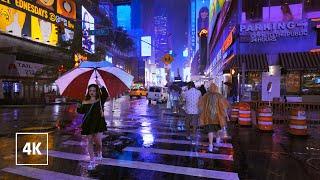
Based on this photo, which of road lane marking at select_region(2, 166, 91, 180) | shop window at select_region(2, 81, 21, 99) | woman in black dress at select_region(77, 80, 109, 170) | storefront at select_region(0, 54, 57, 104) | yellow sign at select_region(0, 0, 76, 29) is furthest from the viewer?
yellow sign at select_region(0, 0, 76, 29)

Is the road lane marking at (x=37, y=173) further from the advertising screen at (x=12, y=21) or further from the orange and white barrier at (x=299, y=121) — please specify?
the advertising screen at (x=12, y=21)

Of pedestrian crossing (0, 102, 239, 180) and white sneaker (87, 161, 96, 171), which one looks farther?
white sneaker (87, 161, 96, 171)

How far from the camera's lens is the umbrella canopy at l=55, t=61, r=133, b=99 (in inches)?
331

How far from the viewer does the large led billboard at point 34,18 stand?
41.0 m

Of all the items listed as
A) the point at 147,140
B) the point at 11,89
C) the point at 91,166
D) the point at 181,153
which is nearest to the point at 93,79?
the point at 91,166

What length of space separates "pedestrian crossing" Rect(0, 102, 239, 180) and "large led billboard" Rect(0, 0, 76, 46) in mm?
30951

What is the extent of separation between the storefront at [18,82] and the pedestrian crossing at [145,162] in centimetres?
2596

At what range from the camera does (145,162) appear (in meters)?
9.01

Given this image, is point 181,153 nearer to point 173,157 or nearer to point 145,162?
point 173,157

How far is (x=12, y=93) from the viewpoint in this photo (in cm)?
3888

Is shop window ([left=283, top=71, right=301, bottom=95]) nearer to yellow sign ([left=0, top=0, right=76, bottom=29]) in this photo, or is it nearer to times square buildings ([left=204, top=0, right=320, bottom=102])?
times square buildings ([left=204, top=0, right=320, bottom=102])

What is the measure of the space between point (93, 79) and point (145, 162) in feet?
8.01

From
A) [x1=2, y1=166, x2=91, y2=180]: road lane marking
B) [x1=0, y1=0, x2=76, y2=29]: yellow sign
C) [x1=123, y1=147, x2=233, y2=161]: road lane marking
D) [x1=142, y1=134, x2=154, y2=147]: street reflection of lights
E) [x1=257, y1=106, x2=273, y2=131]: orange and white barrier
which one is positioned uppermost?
[x1=0, y1=0, x2=76, y2=29]: yellow sign

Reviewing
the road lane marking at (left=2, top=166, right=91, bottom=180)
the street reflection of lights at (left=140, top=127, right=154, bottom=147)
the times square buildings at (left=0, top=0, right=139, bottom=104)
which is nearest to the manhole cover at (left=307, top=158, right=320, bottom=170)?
the street reflection of lights at (left=140, top=127, right=154, bottom=147)
